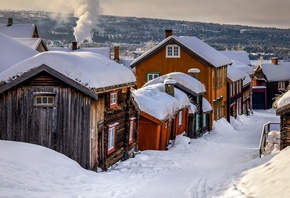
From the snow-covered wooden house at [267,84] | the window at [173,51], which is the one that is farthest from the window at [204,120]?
the snow-covered wooden house at [267,84]

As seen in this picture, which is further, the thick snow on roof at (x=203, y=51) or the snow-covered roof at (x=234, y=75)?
the snow-covered roof at (x=234, y=75)

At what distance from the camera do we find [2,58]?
34.7 m

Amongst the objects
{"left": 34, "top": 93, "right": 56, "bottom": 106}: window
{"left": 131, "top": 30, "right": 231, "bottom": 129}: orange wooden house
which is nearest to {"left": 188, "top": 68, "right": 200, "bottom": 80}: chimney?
{"left": 131, "top": 30, "right": 231, "bottom": 129}: orange wooden house

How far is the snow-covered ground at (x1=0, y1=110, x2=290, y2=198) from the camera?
609 inches

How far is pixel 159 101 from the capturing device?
101 ft

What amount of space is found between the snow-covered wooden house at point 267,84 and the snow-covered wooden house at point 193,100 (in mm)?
33426

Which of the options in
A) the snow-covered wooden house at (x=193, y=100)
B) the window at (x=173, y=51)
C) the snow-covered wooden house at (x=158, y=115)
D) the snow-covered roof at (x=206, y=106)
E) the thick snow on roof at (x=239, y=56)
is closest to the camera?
the snow-covered wooden house at (x=158, y=115)

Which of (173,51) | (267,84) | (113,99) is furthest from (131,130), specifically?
(267,84)

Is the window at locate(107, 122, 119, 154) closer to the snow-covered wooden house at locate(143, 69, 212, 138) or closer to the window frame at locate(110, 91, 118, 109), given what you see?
the window frame at locate(110, 91, 118, 109)

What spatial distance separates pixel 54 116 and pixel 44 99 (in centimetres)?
88

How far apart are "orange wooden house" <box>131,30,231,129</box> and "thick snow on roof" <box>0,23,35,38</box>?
17.7 meters

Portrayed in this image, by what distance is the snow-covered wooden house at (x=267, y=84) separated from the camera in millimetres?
72812

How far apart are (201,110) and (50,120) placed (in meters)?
21.7

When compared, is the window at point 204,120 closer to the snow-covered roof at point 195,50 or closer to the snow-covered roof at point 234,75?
the snow-covered roof at point 195,50
